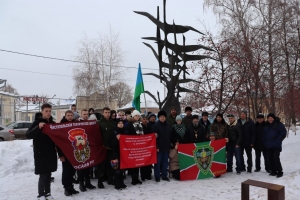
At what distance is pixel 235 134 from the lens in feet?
25.5

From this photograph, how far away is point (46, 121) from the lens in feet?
18.0

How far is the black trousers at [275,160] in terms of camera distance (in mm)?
7324

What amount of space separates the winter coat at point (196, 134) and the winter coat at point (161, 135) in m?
0.72

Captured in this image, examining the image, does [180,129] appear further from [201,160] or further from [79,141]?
[79,141]

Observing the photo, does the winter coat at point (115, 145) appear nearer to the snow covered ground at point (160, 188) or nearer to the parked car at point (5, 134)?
the snow covered ground at point (160, 188)

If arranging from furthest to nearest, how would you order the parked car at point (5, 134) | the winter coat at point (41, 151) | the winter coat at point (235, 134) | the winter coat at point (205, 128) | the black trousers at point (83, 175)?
the parked car at point (5, 134), the winter coat at point (235, 134), the winter coat at point (205, 128), the black trousers at point (83, 175), the winter coat at point (41, 151)

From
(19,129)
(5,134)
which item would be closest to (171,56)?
(5,134)

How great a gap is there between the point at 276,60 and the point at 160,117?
1230 cm

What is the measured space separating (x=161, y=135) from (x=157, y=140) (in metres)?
0.17

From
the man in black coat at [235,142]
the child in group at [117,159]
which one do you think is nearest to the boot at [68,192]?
the child in group at [117,159]

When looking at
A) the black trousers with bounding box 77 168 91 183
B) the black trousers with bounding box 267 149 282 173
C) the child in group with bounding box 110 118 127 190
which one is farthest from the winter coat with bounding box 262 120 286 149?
the black trousers with bounding box 77 168 91 183

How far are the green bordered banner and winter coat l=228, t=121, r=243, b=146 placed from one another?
46 centimetres

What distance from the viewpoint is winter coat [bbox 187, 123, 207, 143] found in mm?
7426

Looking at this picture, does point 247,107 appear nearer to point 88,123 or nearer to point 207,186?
point 207,186
